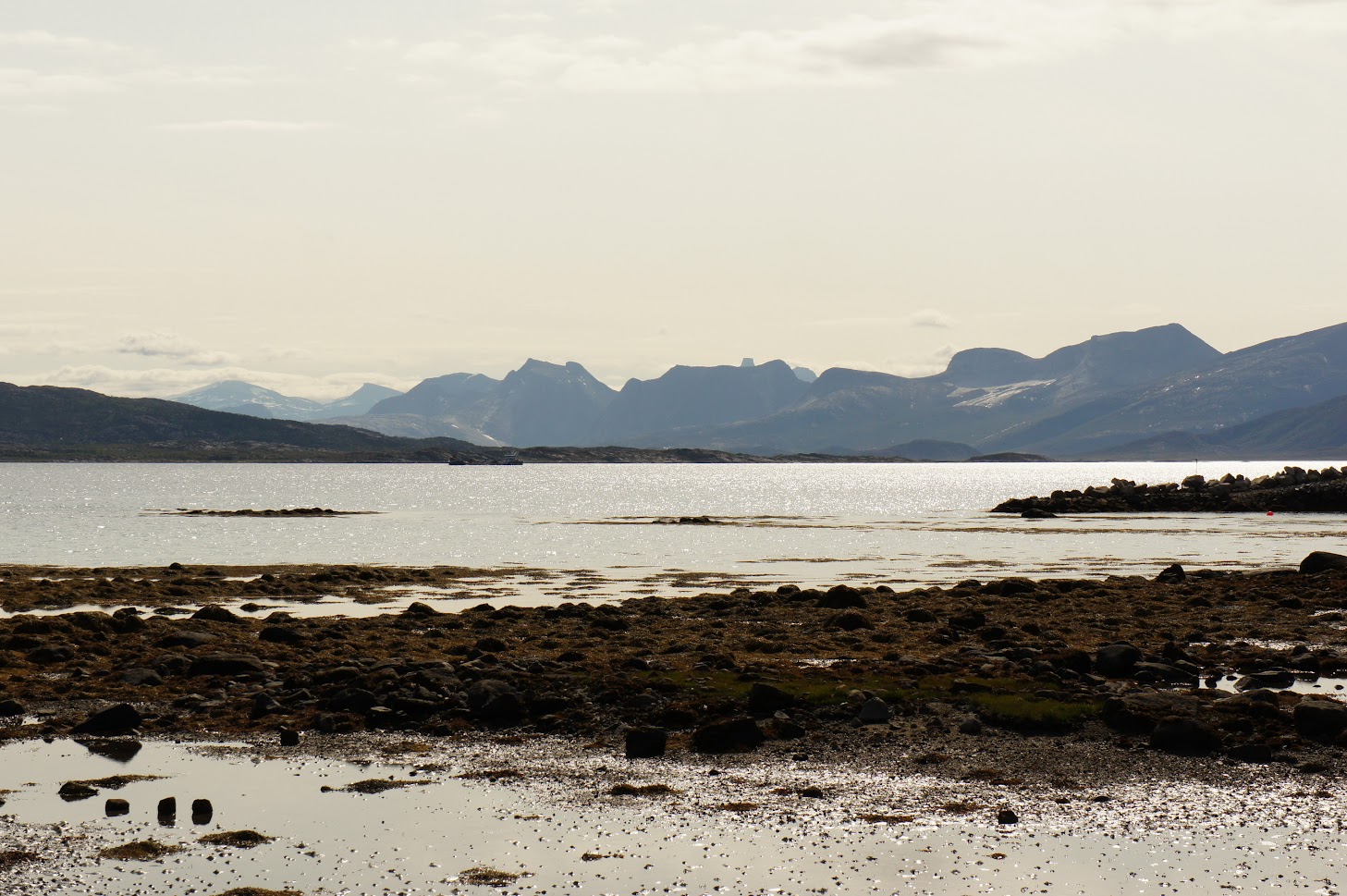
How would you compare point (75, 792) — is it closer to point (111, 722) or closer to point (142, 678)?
point (111, 722)

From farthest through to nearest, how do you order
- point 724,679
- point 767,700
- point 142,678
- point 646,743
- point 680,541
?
point 680,541 < point 142,678 < point 724,679 < point 767,700 < point 646,743

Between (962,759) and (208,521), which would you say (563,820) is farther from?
(208,521)

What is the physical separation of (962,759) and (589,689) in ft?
27.7

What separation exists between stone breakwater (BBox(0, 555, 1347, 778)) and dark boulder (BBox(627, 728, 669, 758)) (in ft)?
0.12

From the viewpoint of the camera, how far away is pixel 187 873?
15625mm

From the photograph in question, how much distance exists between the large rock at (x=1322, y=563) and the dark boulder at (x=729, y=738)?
4263cm

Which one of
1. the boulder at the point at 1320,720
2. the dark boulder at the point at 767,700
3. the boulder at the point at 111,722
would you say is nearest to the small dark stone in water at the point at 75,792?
the boulder at the point at 111,722

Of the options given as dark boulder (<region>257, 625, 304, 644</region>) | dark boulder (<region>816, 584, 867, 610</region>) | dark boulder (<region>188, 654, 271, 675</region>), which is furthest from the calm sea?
dark boulder (<region>188, 654, 271, 675</region>)

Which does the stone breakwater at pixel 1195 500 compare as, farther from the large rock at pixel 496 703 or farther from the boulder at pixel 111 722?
the boulder at pixel 111 722

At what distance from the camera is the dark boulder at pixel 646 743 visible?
71.6 ft

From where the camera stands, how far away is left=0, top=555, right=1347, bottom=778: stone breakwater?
22.5 meters

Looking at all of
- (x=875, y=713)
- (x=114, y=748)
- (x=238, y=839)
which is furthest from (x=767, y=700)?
(x=114, y=748)

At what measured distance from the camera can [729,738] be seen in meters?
22.2

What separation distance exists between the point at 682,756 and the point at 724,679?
5.87 m
